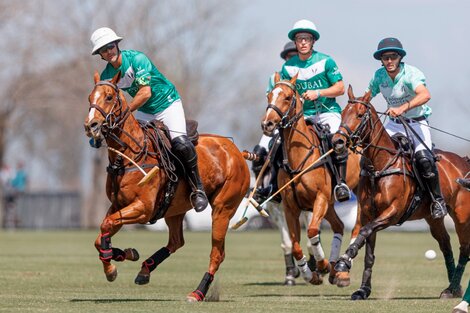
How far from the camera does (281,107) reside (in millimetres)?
14180

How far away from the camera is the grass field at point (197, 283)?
495 inches

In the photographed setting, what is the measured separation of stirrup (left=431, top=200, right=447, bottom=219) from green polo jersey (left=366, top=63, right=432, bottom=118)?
123 cm

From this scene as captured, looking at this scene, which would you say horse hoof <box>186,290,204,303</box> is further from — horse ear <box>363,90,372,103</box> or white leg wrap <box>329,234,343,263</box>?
horse ear <box>363,90,372,103</box>

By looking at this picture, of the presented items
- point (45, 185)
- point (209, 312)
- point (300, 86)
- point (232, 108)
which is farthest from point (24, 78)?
point (209, 312)

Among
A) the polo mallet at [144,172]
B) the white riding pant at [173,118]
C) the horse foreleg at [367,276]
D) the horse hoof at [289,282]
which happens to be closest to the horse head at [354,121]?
the horse foreleg at [367,276]

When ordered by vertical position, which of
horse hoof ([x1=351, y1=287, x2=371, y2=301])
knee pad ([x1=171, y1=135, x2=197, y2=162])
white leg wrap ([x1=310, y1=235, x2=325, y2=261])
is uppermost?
knee pad ([x1=171, y1=135, x2=197, y2=162])

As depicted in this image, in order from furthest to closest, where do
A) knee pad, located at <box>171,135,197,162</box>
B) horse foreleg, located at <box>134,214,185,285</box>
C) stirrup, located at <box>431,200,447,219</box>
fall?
stirrup, located at <box>431,200,447,219</box>, horse foreleg, located at <box>134,214,185,285</box>, knee pad, located at <box>171,135,197,162</box>

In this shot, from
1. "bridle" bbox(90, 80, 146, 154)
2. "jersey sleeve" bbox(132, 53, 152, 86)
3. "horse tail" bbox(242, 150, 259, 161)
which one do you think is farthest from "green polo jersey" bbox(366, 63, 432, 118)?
"bridle" bbox(90, 80, 146, 154)

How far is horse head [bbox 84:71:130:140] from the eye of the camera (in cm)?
1265

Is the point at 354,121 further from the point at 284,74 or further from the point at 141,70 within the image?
the point at 141,70

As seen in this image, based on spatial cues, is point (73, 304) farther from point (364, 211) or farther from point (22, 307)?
point (364, 211)

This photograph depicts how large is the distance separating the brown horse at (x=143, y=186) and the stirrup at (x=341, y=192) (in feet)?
3.91

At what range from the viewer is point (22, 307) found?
478 inches

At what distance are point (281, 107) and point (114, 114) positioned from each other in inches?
86.0
